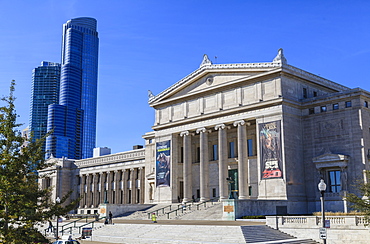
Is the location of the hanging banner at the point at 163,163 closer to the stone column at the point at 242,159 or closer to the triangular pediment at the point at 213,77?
the triangular pediment at the point at 213,77

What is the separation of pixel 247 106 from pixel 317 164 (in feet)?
38.7

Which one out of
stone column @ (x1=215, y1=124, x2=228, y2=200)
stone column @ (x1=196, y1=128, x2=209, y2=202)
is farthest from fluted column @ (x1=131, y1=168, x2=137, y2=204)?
stone column @ (x1=215, y1=124, x2=228, y2=200)

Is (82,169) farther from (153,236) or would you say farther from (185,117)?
(153,236)

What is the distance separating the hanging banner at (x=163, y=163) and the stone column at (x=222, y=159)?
10571mm

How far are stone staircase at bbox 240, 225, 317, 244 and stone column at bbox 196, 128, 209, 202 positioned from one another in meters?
24.7

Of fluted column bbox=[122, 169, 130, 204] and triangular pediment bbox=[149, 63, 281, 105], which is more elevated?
triangular pediment bbox=[149, 63, 281, 105]

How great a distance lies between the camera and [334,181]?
176 feet

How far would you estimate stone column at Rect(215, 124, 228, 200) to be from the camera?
61.2m

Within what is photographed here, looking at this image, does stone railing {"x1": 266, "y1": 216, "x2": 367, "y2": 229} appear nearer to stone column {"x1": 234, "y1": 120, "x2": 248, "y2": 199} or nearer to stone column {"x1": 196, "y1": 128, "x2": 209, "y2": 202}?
stone column {"x1": 234, "y1": 120, "x2": 248, "y2": 199}

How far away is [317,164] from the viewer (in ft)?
180

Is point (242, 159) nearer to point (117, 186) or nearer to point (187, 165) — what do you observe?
point (187, 165)

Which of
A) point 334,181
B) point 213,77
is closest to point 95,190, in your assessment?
point 213,77

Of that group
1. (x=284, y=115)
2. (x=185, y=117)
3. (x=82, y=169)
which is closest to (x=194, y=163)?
(x=185, y=117)

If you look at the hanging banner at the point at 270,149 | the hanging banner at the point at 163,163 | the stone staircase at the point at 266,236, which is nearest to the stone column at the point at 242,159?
the hanging banner at the point at 270,149
